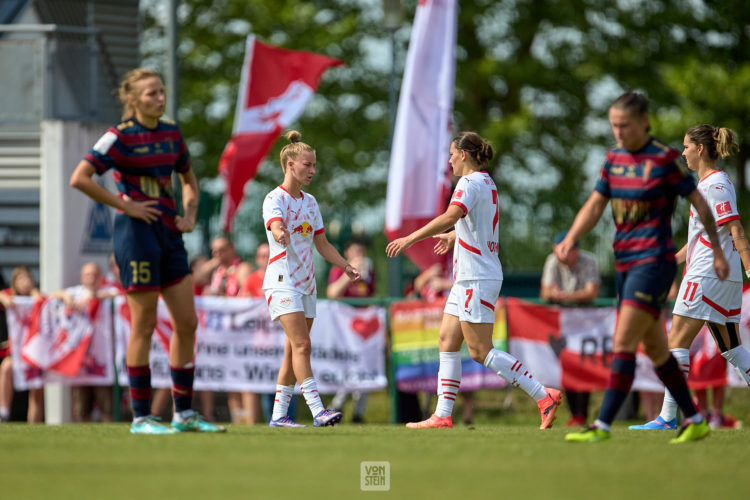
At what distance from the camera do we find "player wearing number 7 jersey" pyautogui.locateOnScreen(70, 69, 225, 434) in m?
7.60

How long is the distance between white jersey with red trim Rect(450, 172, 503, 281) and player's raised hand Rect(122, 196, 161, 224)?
2308mm

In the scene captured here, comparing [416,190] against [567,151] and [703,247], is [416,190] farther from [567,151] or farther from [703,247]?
[567,151]

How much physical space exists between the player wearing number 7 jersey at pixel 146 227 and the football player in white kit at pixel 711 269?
368cm

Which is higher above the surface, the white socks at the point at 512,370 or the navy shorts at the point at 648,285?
the navy shorts at the point at 648,285

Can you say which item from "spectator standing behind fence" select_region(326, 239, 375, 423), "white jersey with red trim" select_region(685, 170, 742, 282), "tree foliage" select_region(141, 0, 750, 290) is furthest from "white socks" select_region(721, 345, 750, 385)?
"tree foliage" select_region(141, 0, 750, 290)

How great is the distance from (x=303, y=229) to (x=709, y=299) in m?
3.09

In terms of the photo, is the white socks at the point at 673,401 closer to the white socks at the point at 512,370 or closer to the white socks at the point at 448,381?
the white socks at the point at 512,370

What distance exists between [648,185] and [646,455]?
1601 millimetres

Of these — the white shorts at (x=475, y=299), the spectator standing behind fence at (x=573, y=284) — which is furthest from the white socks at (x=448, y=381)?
the spectator standing behind fence at (x=573, y=284)

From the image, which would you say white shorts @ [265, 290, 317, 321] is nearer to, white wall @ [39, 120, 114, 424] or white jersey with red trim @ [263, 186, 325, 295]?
white jersey with red trim @ [263, 186, 325, 295]

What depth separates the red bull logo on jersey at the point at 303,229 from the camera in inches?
362

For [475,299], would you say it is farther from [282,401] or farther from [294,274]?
[282,401]

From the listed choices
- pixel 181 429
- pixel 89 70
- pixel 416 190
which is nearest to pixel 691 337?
pixel 181 429

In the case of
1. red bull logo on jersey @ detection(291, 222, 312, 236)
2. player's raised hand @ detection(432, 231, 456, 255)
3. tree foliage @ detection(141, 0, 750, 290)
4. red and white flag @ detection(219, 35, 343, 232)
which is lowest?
player's raised hand @ detection(432, 231, 456, 255)
